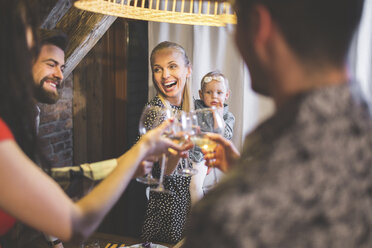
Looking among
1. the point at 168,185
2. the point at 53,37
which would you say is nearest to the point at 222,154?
the point at 53,37

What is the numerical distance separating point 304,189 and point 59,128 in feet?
9.53

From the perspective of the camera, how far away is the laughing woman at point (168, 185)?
264 centimetres

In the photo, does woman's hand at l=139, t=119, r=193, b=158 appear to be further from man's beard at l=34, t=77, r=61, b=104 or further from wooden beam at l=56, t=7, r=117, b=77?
wooden beam at l=56, t=7, r=117, b=77

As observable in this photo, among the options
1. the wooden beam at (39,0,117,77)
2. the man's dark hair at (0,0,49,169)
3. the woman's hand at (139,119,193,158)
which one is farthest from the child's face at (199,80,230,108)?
the man's dark hair at (0,0,49,169)

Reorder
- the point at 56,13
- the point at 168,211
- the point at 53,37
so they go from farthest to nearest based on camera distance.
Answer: the point at 168,211 < the point at 56,13 < the point at 53,37

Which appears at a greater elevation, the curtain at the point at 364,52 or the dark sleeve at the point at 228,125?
the curtain at the point at 364,52

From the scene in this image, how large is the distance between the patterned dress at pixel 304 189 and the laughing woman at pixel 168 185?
1.88m

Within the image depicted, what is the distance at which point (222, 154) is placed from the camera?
5.29 feet

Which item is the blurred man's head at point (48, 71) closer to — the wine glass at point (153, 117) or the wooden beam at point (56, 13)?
the wooden beam at point (56, 13)

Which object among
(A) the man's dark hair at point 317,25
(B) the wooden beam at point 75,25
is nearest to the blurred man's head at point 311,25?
(A) the man's dark hair at point 317,25

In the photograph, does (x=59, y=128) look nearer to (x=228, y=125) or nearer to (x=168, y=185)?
(x=168, y=185)

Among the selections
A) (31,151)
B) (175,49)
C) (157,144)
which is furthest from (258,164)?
(175,49)

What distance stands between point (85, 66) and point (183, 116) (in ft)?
7.34

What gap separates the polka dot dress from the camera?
2637mm
